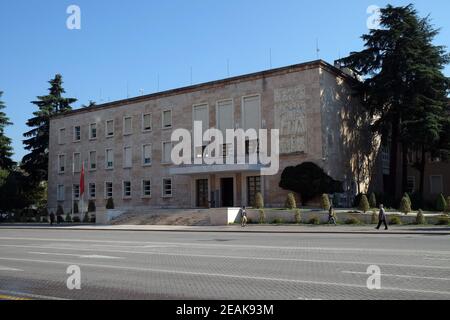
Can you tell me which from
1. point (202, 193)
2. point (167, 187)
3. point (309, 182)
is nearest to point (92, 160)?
point (167, 187)

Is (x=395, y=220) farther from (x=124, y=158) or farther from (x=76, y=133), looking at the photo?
(x=76, y=133)

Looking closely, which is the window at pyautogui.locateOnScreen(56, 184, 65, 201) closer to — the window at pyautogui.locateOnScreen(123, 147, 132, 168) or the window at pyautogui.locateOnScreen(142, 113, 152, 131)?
the window at pyautogui.locateOnScreen(123, 147, 132, 168)

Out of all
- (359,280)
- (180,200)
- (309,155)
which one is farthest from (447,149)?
(359,280)

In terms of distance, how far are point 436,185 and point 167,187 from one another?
28.2m

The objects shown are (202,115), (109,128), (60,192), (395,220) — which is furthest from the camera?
(60,192)

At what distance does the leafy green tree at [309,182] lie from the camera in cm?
3769

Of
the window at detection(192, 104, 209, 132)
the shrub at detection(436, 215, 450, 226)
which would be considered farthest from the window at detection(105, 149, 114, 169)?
the shrub at detection(436, 215, 450, 226)

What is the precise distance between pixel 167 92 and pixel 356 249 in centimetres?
3669

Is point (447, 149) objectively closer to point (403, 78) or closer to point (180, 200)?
point (403, 78)

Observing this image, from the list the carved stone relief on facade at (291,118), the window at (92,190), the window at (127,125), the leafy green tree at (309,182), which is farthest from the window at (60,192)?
the leafy green tree at (309,182)

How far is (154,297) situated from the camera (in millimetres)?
7859

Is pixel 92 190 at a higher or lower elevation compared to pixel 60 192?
higher

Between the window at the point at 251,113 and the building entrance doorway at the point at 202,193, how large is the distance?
6.85 meters

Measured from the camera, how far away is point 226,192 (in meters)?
44.0
